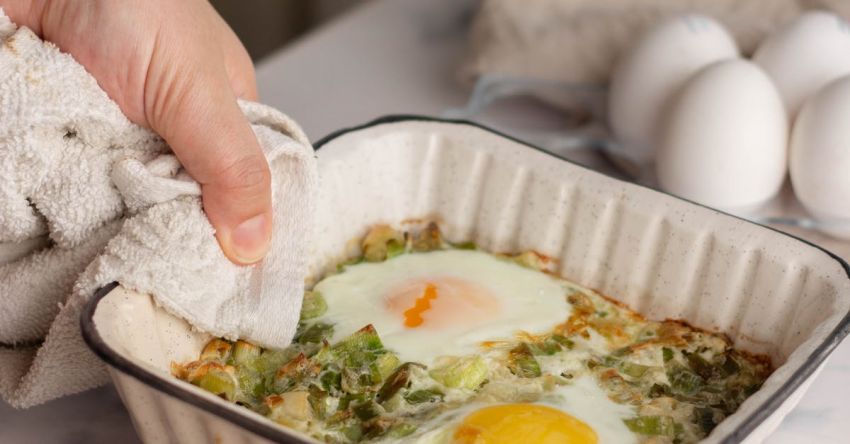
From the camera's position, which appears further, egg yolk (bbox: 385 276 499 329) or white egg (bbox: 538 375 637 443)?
egg yolk (bbox: 385 276 499 329)

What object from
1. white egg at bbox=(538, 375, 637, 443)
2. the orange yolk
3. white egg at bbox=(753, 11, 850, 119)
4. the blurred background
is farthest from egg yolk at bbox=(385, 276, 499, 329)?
the blurred background

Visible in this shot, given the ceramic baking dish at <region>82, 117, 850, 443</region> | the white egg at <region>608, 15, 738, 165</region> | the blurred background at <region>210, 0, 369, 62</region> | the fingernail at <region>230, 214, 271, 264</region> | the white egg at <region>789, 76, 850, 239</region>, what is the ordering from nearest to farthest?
the ceramic baking dish at <region>82, 117, 850, 443</region> → the fingernail at <region>230, 214, 271, 264</region> → the white egg at <region>789, 76, 850, 239</region> → the white egg at <region>608, 15, 738, 165</region> → the blurred background at <region>210, 0, 369, 62</region>

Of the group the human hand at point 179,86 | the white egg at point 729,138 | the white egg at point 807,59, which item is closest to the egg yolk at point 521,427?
the human hand at point 179,86

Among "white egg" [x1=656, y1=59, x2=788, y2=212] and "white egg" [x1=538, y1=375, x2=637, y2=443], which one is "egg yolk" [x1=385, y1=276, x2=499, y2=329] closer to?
"white egg" [x1=538, y1=375, x2=637, y2=443]

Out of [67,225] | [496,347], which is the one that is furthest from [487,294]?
[67,225]

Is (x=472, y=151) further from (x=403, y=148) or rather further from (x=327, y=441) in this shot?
(x=327, y=441)

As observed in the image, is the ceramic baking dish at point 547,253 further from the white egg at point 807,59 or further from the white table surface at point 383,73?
the white egg at point 807,59

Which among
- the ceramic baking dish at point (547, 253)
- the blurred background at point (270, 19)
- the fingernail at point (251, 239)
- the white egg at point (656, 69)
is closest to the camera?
the ceramic baking dish at point (547, 253)
